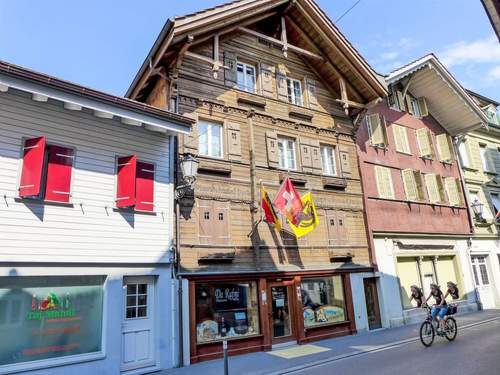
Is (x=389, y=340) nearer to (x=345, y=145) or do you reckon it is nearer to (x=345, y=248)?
(x=345, y=248)

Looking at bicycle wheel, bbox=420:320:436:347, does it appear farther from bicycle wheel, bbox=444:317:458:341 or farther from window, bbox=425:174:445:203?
window, bbox=425:174:445:203

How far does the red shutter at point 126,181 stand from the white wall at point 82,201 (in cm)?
20

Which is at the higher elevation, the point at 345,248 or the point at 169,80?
the point at 169,80

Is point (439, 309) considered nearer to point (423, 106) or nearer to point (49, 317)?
point (49, 317)

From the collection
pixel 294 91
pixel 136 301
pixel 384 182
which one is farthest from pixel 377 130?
pixel 136 301

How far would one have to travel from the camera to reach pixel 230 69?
13.6m

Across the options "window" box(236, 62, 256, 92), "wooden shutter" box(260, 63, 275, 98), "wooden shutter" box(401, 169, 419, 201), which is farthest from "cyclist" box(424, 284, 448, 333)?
"window" box(236, 62, 256, 92)

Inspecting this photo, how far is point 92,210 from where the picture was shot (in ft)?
30.3

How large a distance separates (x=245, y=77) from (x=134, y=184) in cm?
680

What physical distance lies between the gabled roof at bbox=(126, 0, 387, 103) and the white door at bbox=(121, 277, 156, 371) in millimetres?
6848

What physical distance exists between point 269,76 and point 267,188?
4.78 meters

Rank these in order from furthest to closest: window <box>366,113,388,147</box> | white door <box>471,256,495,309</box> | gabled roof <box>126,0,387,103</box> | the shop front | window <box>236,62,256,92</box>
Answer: white door <box>471,256,495,309</box>, window <box>366,113,388,147</box>, window <box>236,62,256,92</box>, gabled roof <box>126,0,387,103</box>, the shop front

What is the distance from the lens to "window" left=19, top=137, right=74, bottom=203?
827 centimetres

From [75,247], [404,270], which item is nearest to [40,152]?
[75,247]
